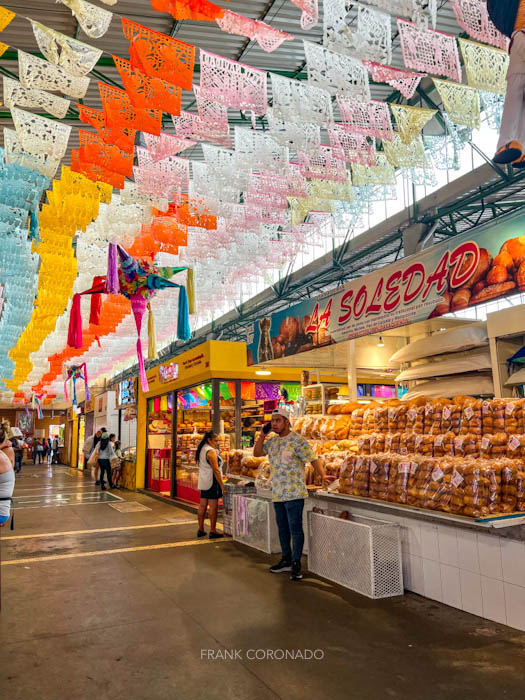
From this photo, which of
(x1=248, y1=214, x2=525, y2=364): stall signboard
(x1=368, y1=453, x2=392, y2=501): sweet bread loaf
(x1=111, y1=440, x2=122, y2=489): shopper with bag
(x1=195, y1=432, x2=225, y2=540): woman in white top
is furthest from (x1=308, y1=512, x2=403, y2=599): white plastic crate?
(x1=111, y1=440, x2=122, y2=489): shopper with bag

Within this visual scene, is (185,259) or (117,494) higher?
(185,259)

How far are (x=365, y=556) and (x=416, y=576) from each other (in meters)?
0.47

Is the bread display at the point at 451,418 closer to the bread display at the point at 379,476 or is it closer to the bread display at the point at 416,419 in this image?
the bread display at the point at 416,419

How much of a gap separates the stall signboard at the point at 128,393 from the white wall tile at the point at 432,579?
40.2ft

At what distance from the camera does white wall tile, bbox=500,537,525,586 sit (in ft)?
11.6

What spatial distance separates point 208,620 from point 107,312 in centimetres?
821

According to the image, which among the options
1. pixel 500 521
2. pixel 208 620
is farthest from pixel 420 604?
pixel 208 620

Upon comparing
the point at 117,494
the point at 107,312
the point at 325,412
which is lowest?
the point at 117,494

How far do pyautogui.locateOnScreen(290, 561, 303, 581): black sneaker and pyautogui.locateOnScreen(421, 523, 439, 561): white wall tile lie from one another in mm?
1277

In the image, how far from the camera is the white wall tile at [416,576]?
14.4 feet

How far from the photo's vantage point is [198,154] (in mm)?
10555

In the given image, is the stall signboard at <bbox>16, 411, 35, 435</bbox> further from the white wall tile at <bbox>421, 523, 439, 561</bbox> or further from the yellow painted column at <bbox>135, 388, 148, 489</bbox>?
the white wall tile at <bbox>421, 523, 439, 561</bbox>

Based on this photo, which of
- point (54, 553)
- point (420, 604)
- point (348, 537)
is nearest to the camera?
point (420, 604)

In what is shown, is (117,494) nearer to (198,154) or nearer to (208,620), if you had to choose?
(198,154)
